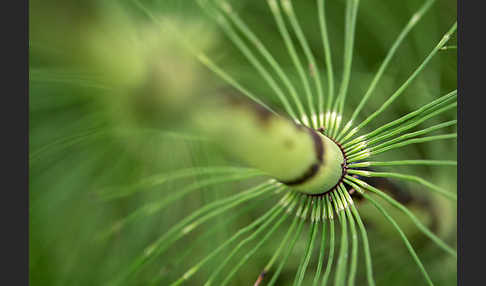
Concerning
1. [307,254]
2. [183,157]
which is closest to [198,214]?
[307,254]

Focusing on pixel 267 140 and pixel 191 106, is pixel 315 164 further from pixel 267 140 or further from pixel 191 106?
pixel 191 106

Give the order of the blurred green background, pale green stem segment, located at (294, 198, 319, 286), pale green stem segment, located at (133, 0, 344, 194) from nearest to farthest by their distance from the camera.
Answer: pale green stem segment, located at (133, 0, 344, 194) → pale green stem segment, located at (294, 198, 319, 286) → the blurred green background

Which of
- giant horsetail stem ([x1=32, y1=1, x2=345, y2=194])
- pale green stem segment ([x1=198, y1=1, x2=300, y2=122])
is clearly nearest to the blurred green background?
pale green stem segment ([x1=198, y1=1, x2=300, y2=122])

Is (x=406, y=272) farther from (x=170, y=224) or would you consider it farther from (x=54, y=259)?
(x=54, y=259)

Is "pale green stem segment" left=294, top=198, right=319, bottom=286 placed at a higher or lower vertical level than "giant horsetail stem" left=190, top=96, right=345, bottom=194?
lower

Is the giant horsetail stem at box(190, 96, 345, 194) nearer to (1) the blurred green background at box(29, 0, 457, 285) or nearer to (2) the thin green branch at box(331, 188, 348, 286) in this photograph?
(2) the thin green branch at box(331, 188, 348, 286)

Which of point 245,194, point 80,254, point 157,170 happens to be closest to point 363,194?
point 245,194
